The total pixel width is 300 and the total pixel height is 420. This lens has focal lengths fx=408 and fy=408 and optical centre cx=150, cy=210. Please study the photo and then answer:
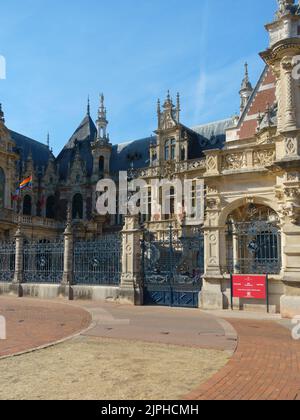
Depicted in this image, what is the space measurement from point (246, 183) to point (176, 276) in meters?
5.09

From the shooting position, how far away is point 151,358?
7.87 meters

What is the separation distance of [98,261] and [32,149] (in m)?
36.1

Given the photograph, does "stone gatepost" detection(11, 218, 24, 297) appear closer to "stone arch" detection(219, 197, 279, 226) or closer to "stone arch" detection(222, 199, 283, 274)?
"stone arch" detection(222, 199, 283, 274)

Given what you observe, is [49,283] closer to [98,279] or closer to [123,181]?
[98,279]

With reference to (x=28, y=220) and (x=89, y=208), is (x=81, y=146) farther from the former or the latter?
(x=28, y=220)

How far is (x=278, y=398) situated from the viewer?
5539 mm

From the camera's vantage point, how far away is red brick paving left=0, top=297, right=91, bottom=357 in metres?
9.39

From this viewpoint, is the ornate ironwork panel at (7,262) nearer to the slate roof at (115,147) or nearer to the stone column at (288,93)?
the stone column at (288,93)

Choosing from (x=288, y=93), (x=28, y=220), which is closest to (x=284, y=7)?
(x=288, y=93)

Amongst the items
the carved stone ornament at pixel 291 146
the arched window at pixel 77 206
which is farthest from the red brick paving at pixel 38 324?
the arched window at pixel 77 206

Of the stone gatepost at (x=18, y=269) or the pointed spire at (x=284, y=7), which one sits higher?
the pointed spire at (x=284, y=7)

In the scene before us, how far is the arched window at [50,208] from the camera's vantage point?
48.9 meters

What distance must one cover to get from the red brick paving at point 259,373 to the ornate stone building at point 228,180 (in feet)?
16.2

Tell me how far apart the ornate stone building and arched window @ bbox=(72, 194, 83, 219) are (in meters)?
0.12
